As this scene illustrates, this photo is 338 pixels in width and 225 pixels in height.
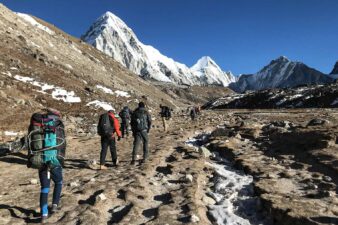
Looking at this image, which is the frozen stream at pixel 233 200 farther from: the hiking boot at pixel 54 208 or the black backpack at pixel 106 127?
the black backpack at pixel 106 127

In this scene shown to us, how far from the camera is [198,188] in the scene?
475 inches

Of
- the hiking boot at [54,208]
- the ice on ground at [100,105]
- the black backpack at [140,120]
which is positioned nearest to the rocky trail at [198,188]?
the hiking boot at [54,208]

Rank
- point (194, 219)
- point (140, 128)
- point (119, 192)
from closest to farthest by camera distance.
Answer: point (194, 219) < point (119, 192) < point (140, 128)

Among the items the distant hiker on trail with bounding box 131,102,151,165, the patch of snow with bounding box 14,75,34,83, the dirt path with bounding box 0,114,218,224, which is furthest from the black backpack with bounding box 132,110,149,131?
the patch of snow with bounding box 14,75,34,83

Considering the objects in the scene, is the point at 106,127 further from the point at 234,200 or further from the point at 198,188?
the point at 234,200

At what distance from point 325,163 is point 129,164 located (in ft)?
25.0

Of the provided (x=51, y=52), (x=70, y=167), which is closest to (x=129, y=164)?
(x=70, y=167)

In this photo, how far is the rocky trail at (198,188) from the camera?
9.44 metres

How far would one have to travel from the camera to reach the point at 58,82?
198 feet

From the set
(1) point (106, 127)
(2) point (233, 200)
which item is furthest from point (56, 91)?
(2) point (233, 200)

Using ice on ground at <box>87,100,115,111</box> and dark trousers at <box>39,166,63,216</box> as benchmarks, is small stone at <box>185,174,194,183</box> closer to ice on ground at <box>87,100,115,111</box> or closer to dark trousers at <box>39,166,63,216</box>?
dark trousers at <box>39,166,63,216</box>

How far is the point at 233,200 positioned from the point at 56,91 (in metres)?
48.7

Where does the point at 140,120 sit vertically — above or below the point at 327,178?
above

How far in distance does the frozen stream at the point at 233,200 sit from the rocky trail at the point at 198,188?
0.02 metres
